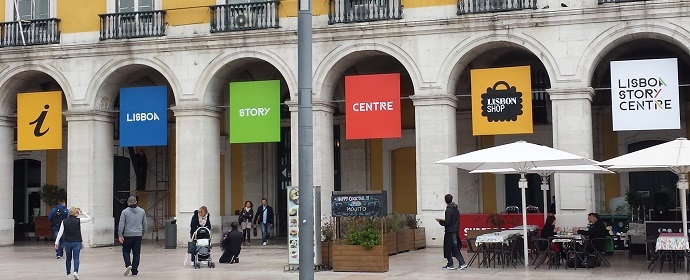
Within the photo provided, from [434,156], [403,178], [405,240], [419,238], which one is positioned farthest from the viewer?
[403,178]

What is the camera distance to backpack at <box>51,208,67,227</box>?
22.4 m

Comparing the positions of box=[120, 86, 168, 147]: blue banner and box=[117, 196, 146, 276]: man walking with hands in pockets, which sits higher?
box=[120, 86, 168, 147]: blue banner

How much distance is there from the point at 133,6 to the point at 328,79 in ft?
21.9

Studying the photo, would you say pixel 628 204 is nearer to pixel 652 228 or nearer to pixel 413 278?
pixel 652 228

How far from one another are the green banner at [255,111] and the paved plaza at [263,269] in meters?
3.49

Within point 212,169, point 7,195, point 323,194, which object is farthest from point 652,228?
point 7,195

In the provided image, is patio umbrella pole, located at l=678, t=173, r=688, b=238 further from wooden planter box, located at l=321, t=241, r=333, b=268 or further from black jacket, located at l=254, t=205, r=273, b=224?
black jacket, located at l=254, t=205, r=273, b=224

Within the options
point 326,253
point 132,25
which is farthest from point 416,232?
point 132,25

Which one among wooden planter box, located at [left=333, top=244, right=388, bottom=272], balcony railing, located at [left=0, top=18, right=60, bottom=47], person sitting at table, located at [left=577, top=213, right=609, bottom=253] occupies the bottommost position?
wooden planter box, located at [left=333, top=244, right=388, bottom=272]

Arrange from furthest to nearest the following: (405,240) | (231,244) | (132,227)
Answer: (405,240) < (231,244) < (132,227)

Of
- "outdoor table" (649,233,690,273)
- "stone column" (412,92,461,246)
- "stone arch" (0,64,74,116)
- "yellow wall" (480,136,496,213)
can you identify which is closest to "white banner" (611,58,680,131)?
"stone column" (412,92,461,246)

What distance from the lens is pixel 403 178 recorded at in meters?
28.7

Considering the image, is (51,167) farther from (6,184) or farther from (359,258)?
(359,258)

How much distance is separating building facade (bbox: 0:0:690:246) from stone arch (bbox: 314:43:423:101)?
4cm
